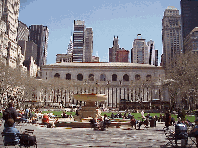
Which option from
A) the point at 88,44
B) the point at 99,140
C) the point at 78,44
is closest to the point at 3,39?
the point at 99,140

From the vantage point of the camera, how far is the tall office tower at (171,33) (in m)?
147

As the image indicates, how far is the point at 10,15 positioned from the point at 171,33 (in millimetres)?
107217

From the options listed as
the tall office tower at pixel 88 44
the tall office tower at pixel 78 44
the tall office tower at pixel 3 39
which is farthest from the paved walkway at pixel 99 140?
the tall office tower at pixel 88 44

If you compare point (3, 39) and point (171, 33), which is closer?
point (3, 39)

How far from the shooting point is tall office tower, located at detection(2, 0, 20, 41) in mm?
75750

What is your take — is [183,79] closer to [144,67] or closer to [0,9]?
[144,67]

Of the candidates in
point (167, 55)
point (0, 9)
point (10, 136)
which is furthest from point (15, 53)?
point (167, 55)

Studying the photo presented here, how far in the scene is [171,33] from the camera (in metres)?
152

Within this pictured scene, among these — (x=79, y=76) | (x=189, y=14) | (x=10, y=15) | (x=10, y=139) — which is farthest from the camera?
(x=189, y=14)

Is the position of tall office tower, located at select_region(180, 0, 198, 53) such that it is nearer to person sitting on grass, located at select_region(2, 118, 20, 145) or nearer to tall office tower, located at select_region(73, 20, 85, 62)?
tall office tower, located at select_region(73, 20, 85, 62)

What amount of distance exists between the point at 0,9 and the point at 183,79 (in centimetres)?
6018

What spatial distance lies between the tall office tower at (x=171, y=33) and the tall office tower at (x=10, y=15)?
94.5 meters

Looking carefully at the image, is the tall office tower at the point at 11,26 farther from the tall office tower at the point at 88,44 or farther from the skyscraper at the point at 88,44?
the skyscraper at the point at 88,44

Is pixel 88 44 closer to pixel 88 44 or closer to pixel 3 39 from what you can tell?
pixel 88 44
